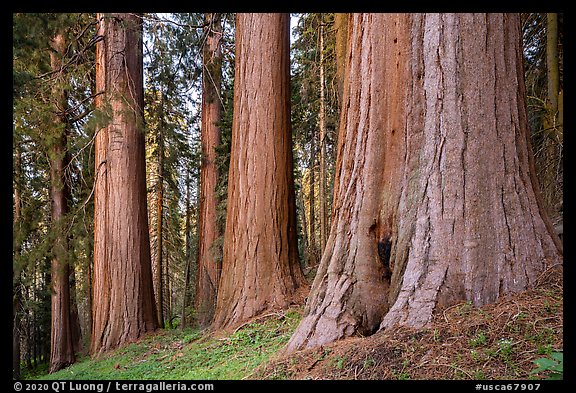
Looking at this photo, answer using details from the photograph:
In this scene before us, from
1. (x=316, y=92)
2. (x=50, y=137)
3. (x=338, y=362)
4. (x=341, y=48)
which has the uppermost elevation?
(x=316, y=92)

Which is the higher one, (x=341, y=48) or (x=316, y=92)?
(x=316, y=92)

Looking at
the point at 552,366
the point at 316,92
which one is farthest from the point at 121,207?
the point at 552,366

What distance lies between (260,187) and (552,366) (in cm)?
496

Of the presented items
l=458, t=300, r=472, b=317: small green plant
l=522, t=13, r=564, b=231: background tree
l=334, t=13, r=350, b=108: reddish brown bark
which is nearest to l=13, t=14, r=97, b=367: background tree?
l=334, t=13, r=350, b=108: reddish brown bark

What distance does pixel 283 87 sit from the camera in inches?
288

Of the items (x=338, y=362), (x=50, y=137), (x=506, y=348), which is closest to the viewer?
(x=506, y=348)

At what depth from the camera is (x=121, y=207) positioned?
9.21m

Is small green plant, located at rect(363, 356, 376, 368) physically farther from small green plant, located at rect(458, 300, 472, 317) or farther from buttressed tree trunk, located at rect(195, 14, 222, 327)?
buttressed tree trunk, located at rect(195, 14, 222, 327)

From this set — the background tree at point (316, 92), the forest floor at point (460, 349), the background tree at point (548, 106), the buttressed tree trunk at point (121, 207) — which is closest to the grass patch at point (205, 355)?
the forest floor at point (460, 349)

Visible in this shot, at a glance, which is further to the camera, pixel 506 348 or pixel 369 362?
pixel 369 362

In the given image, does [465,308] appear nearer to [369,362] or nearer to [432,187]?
[369,362]

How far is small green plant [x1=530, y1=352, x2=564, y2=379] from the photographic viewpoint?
2.55 metres

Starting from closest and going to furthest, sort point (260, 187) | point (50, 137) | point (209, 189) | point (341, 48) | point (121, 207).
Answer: point (260, 187) → point (341, 48) → point (50, 137) → point (121, 207) → point (209, 189)

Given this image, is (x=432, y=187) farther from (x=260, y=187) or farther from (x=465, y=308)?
(x=260, y=187)
